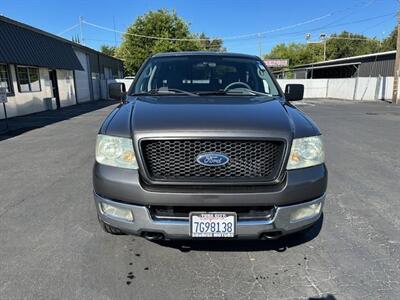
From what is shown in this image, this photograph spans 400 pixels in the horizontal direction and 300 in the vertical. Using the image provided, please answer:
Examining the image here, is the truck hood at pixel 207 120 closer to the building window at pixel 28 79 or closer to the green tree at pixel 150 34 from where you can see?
the building window at pixel 28 79

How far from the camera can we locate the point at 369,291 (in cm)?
254

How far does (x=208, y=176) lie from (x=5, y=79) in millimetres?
16272

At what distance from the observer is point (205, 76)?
13.2ft

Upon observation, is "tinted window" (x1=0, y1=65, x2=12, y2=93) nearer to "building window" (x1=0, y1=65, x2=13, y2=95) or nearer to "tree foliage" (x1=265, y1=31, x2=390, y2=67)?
"building window" (x1=0, y1=65, x2=13, y2=95)

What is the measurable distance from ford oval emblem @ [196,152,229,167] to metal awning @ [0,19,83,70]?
14.5 metres

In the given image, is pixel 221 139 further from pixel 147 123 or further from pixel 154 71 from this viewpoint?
pixel 154 71

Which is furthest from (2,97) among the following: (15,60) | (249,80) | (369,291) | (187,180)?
(369,291)

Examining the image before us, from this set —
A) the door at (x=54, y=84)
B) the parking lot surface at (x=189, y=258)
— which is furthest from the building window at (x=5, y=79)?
the parking lot surface at (x=189, y=258)

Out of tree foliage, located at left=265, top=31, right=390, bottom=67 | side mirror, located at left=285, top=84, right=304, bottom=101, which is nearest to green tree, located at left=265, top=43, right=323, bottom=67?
tree foliage, located at left=265, top=31, right=390, bottom=67

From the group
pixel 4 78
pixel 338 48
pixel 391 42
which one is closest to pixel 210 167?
pixel 4 78

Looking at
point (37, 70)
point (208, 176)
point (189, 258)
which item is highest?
point (37, 70)

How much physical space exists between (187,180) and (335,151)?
618cm

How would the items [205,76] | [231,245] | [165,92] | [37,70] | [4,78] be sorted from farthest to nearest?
[37,70] < [4,78] < [205,76] < [165,92] < [231,245]

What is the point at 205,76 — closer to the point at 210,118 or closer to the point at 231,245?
the point at 210,118
